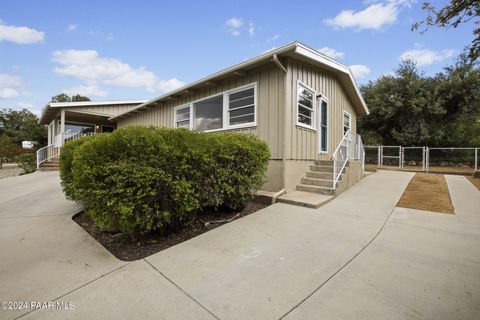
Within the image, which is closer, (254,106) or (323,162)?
(254,106)

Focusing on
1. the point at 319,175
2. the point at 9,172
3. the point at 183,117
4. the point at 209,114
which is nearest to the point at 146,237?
the point at 319,175

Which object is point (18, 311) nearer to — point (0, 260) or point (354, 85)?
point (0, 260)

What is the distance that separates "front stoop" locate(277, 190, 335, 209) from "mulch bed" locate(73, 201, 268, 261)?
3.65 feet

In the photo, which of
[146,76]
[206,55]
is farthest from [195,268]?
[146,76]

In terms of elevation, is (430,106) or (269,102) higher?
(430,106)

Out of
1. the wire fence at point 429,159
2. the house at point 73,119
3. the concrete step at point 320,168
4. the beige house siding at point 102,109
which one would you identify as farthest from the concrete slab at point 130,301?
the beige house siding at point 102,109

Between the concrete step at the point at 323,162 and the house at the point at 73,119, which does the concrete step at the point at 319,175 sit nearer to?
the concrete step at the point at 323,162

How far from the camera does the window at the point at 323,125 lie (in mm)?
7610

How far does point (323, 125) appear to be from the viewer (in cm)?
775

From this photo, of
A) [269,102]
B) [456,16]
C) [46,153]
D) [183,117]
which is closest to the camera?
[456,16]

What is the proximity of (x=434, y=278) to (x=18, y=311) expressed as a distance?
12.8 feet

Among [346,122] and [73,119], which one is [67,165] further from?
[73,119]

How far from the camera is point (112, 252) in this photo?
3.07 m

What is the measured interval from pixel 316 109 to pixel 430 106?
42.4 ft
